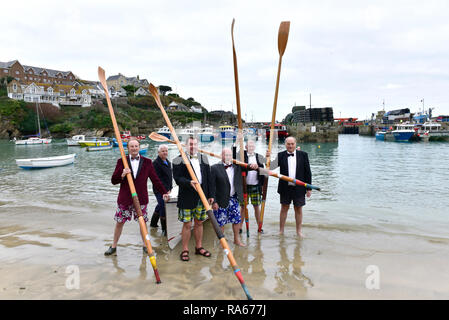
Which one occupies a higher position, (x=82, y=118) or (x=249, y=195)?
(x=82, y=118)

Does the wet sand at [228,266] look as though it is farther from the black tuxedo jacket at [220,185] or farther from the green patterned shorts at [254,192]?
the black tuxedo jacket at [220,185]

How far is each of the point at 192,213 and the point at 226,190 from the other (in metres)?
0.65

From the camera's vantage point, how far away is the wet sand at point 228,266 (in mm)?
3301

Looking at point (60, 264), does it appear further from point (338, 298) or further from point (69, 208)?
point (69, 208)

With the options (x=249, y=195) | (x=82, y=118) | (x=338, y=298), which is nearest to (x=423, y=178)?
(x=249, y=195)

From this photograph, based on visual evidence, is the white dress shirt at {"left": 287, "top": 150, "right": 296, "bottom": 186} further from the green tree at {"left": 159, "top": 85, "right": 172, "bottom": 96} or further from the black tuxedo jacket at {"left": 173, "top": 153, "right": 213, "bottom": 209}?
the green tree at {"left": 159, "top": 85, "right": 172, "bottom": 96}

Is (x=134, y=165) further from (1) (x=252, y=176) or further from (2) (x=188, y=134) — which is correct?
(1) (x=252, y=176)

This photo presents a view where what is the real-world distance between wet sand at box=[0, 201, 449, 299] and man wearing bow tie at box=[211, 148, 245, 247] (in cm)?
65

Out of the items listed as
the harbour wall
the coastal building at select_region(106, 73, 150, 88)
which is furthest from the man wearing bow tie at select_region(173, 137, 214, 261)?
the coastal building at select_region(106, 73, 150, 88)

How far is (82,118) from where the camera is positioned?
223 ft

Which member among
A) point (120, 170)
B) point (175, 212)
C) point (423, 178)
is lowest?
point (423, 178)

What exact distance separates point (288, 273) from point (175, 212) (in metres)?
2.24

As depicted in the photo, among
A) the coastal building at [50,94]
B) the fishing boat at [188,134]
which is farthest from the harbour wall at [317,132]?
the coastal building at [50,94]

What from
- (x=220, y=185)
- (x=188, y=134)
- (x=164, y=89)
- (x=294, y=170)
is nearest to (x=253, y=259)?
(x=220, y=185)
